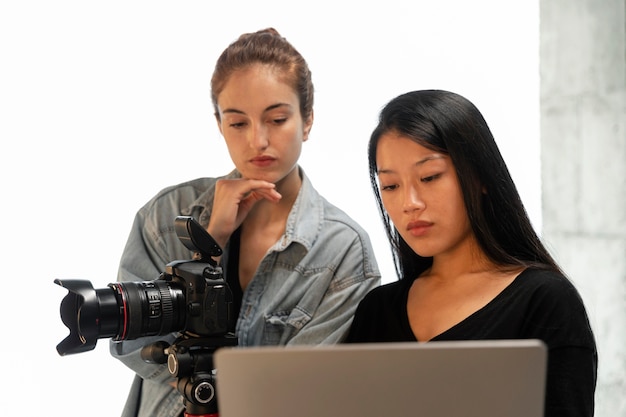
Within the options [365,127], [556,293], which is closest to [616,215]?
[365,127]

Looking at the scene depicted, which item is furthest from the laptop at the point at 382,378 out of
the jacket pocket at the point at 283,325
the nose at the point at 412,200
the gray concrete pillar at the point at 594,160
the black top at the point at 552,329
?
the gray concrete pillar at the point at 594,160

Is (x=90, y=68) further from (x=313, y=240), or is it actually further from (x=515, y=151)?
(x=515, y=151)

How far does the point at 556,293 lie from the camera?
128 centimetres

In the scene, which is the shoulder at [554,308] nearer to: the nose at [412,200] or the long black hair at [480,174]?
the long black hair at [480,174]

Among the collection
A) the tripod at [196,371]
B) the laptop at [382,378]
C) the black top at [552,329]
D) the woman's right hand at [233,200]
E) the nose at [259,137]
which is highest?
the nose at [259,137]

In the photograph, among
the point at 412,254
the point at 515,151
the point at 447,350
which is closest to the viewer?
the point at 447,350

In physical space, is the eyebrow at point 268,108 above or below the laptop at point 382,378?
above

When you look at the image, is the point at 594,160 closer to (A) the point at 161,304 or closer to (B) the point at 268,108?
(B) the point at 268,108

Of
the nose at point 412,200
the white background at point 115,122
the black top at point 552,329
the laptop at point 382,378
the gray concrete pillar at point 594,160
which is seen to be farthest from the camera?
the gray concrete pillar at point 594,160

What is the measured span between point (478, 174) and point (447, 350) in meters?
0.65

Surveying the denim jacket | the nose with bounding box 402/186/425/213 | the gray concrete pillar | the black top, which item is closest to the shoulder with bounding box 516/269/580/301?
the black top

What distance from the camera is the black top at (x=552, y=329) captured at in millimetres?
1223

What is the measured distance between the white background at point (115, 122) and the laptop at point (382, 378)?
1500 mm

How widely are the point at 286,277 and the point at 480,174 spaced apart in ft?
1.59
